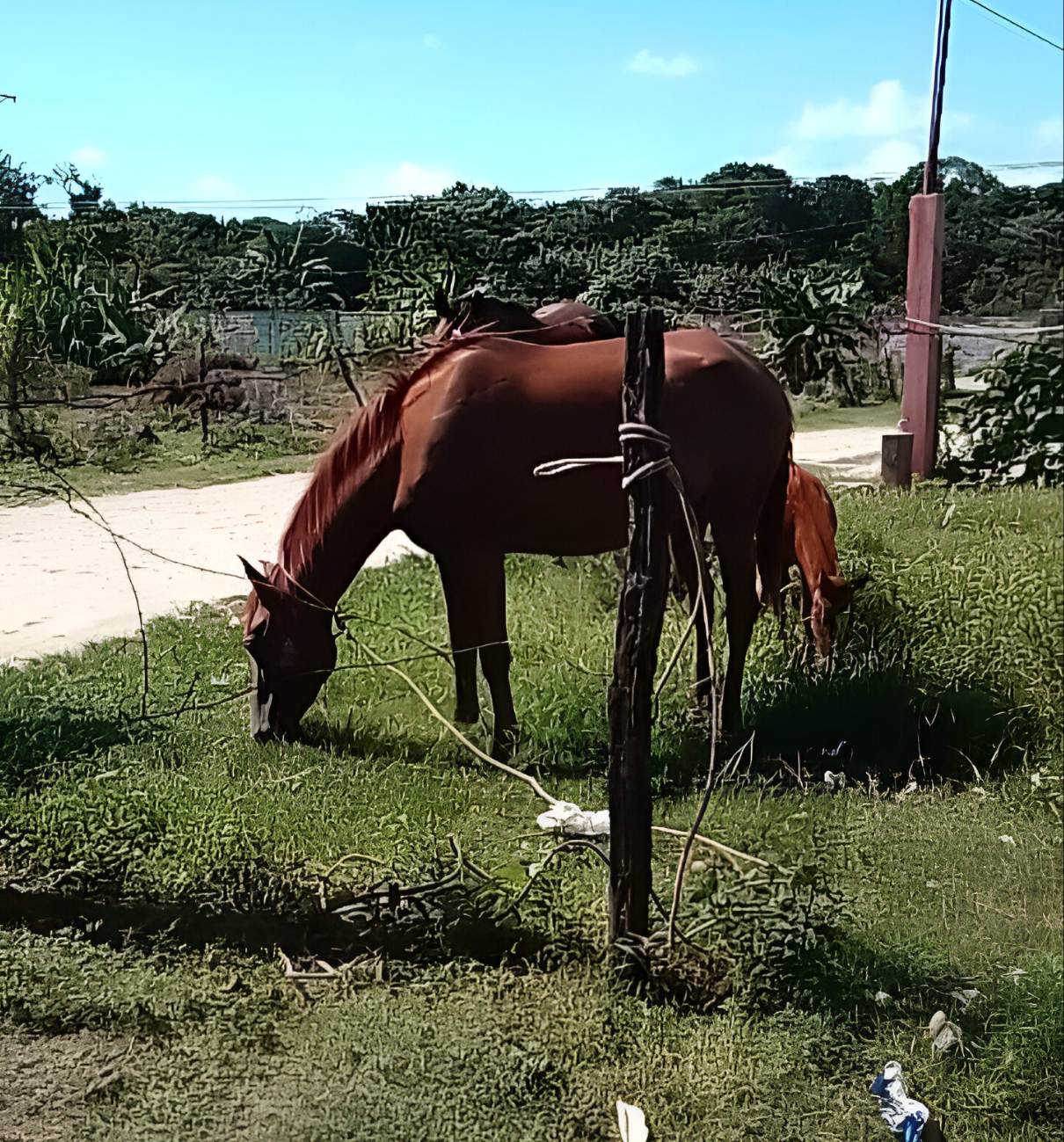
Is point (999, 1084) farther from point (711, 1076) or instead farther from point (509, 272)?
point (509, 272)

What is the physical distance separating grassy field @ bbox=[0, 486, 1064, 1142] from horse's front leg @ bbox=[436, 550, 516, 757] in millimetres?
84

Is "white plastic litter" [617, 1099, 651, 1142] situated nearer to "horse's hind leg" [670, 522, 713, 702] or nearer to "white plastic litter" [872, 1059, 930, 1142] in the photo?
"white plastic litter" [872, 1059, 930, 1142]

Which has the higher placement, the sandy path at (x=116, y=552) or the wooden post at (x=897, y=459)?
the wooden post at (x=897, y=459)

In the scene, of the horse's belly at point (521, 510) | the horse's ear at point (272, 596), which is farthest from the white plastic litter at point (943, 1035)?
the horse's ear at point (272, 596)

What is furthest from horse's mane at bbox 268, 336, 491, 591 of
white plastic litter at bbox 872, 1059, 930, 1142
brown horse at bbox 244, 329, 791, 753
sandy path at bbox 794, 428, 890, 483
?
white plastic litter at bbox 872, 1059, 930, 1142

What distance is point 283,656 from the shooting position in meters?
4.04

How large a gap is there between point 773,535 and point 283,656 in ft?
5.69

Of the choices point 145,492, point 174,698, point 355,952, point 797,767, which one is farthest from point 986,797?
point 145,492

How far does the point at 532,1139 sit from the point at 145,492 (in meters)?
2.41

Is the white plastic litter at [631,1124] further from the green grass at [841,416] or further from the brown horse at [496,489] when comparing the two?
the green grass at [841,416]

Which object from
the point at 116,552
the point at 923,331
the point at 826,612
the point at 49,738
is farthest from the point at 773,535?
the point at 49,738

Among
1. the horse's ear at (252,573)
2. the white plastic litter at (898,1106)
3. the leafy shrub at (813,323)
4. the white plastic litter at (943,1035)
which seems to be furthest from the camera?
the leafy shrub at (813,323)

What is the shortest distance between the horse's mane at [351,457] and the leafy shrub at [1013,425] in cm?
180

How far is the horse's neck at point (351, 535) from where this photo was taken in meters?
4.03
